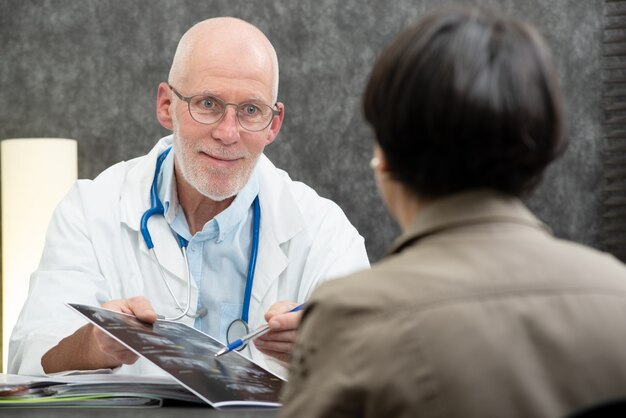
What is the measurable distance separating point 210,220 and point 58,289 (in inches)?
16.1

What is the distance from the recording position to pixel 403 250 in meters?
0.87

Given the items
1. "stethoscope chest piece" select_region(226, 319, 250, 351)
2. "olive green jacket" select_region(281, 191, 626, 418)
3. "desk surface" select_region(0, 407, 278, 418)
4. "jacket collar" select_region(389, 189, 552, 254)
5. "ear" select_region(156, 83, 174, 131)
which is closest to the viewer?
"olive green jacket" select_region(281, 191, 626, 418)

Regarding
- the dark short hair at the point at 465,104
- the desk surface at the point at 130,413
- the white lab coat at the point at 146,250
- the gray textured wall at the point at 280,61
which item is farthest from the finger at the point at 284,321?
the gray textured wall at the point at 280,61

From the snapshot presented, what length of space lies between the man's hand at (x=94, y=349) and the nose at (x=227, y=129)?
2.13 feet

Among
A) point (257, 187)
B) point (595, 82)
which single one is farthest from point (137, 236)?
point (595, 82)

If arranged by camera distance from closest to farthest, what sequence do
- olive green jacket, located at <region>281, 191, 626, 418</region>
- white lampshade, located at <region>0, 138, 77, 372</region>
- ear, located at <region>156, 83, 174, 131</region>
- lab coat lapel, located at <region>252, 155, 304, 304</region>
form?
olive green jacket, located at <region>281, 191, 626, 418</region> < lab coat lapel, located at <region>252, 155, 304, 304</region> < ear, located at <region>156, 83, 174, 131</region> < white lampshade, located at <region>0, 138, 77, 372</region>

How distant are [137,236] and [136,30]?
201 cm

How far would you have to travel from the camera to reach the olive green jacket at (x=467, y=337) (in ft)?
2.37

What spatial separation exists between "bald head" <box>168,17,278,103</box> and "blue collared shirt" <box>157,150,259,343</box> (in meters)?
0.27

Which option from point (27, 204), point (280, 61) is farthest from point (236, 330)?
point (280, 61)

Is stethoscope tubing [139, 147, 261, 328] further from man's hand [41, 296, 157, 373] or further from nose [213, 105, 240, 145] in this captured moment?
man's hand [41, 296, 157, 373]

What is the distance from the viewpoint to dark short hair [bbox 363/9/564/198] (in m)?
0.79

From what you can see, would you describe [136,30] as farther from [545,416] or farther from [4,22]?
[545,416]

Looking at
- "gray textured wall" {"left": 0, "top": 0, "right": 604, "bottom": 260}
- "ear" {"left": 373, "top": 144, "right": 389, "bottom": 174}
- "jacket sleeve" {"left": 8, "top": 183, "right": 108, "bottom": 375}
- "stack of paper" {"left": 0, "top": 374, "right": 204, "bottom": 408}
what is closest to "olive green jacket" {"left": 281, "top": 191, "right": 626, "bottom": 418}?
"ear" {"left": 373, "top": 144, "right": 389, "bottom": 174}
